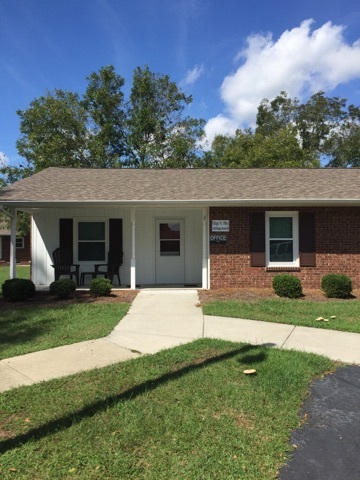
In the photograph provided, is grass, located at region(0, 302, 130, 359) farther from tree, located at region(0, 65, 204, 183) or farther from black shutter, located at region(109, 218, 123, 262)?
tree, located at region(0, 65, 204, 183)

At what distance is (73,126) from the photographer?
2553 centimetres

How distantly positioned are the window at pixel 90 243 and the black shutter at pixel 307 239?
604cm

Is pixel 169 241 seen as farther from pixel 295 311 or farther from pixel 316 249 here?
pixel 295 311

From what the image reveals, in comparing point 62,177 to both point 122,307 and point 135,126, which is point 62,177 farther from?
point 135,126

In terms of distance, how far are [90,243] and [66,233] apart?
800 millimetres

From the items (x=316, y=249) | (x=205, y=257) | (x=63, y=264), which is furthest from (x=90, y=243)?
(x=316, y=249)

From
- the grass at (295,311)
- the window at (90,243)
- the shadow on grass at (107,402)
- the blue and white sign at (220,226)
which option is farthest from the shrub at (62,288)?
the shadow on grass at (107,402)

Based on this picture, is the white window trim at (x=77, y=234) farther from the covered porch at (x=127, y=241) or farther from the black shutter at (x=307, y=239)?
the black shutter at (x=307, y=239)

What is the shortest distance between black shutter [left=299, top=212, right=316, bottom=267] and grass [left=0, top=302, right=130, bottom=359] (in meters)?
5.44

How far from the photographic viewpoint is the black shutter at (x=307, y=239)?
11289 millimetres

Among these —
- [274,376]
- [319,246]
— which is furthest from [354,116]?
[274,376]

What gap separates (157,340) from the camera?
6031 millimetres

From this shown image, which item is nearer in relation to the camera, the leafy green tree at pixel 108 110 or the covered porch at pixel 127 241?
the covered porch at pixel 127 241

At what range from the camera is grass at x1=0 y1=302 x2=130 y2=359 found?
18.7 ft
